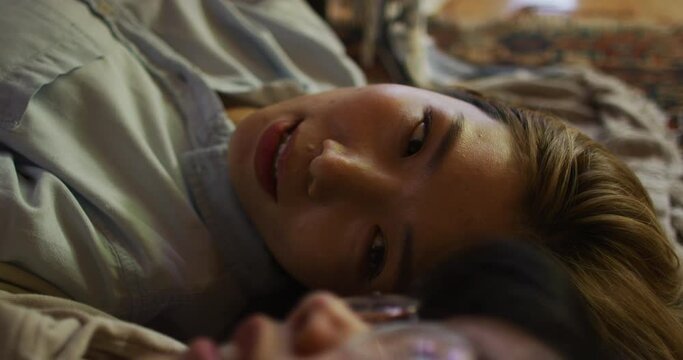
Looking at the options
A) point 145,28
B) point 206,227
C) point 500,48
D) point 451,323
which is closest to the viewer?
point 451,323

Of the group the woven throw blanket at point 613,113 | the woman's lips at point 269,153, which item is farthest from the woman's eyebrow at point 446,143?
the woven throw blanket at point 613,113

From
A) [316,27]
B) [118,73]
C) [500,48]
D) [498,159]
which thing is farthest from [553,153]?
[500,48]

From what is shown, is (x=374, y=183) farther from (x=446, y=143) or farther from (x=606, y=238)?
(x=606, y=238)

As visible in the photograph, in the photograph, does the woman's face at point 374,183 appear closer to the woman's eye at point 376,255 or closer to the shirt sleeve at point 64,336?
the woman's eye at point 376,255

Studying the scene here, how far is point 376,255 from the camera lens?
0.51 meters

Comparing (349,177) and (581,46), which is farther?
(581,46)

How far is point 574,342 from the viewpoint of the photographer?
300 millimetres

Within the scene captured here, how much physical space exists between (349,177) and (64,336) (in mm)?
234

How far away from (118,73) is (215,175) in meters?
0.14

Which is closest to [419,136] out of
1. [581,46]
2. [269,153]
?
[269,153]

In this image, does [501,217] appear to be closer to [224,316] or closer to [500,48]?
[224,316]

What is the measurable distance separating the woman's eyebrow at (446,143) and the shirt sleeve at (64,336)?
0.23 metres

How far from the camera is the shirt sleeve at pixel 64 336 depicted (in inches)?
13.6

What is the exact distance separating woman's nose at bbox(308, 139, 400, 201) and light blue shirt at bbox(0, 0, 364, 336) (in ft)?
0.36
